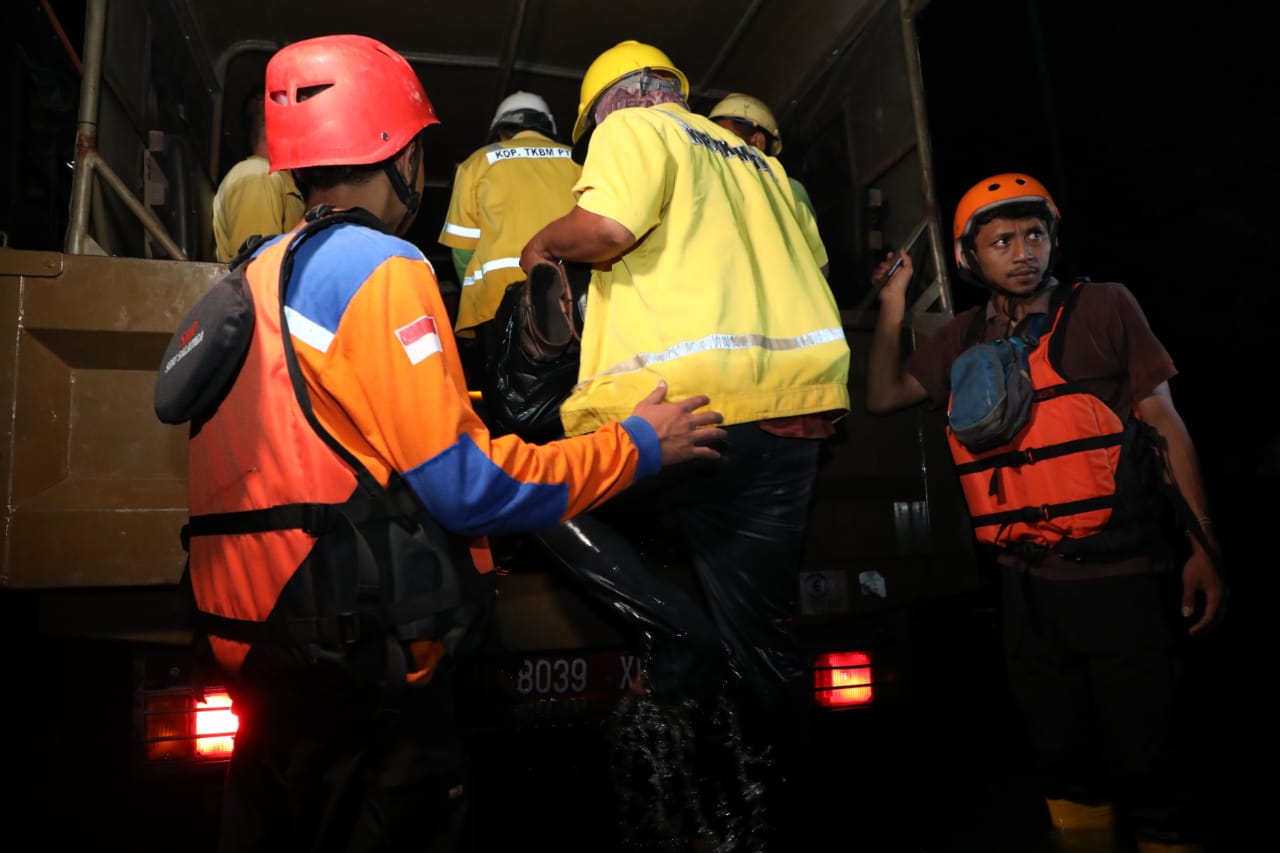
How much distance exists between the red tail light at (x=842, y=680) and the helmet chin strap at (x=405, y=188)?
170 cm

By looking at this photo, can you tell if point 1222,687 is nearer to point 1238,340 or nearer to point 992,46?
point 1238,340

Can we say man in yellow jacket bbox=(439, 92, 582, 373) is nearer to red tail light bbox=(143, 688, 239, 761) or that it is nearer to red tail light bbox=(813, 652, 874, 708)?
red tail light bbox=(143, 688, 239, 761)

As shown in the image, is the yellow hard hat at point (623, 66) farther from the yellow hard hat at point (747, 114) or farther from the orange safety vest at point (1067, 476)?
the orange safety vest at point (1067, 476)

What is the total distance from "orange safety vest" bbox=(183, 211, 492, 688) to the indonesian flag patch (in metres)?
0.18

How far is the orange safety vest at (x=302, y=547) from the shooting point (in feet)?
4.82

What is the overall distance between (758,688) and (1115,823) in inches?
52.3

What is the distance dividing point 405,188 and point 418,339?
524 mm

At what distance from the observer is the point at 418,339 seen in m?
1.48

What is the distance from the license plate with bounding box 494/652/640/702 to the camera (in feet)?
8.13

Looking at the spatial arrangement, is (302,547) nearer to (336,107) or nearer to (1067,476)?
(336,107)

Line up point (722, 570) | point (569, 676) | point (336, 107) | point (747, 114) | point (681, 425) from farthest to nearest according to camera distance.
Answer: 1. point (747, 114)
2. point (569, 676)
3. point (722, 570)
4. point (681, 425)
5. point (336, 107)

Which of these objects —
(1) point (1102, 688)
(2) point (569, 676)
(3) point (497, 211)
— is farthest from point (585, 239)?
(1) point (1102, 688)

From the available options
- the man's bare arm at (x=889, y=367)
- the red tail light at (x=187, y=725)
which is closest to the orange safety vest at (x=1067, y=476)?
the man's bare arm at (x=889, y=367)

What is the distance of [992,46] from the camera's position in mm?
A: 8867
